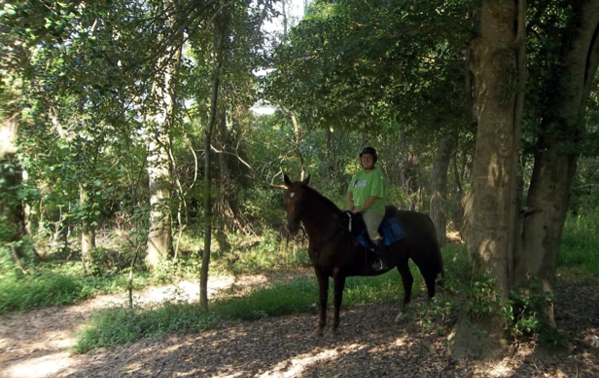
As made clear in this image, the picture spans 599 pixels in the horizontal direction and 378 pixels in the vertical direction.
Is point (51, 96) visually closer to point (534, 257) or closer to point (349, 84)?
point (349, 84)

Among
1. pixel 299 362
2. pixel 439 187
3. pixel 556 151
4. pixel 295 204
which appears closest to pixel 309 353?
pixel 299 362

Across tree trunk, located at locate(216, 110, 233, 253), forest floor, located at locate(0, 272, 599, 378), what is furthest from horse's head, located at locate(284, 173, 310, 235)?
tree trunk, located at locate(216, 110, 233, 253)

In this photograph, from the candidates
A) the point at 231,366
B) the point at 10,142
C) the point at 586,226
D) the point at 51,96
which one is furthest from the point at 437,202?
the point at 10,142

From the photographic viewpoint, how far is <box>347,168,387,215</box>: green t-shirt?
6.83m

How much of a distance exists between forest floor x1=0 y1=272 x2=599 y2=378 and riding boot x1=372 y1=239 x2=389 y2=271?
3.07ft

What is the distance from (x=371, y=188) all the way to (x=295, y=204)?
119 cm

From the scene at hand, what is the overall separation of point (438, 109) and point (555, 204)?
264 cm

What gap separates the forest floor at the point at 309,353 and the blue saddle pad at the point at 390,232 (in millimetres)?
1242

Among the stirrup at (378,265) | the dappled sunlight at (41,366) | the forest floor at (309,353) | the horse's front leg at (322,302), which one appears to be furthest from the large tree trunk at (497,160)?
the dappled sunlight at (41,366)

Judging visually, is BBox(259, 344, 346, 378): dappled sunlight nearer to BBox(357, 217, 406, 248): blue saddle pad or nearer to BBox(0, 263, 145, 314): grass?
BBox(357, 217, 406, 248): blue saddle pad

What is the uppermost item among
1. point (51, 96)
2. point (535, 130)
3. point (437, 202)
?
point (51, 96)

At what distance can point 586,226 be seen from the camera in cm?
1530

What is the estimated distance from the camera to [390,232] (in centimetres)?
709

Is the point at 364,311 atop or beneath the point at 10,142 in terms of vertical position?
beneath
